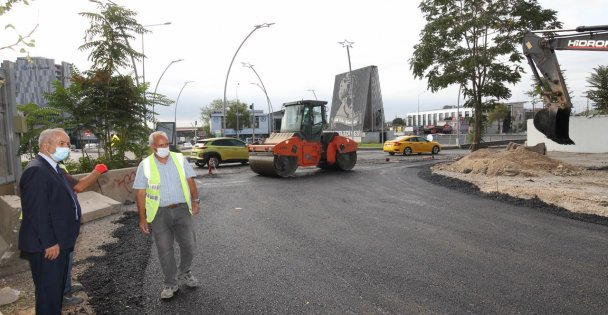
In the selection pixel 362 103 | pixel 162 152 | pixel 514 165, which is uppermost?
pixel 362 103

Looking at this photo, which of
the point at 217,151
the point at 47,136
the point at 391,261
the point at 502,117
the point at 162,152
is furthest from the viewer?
the point at 502,117

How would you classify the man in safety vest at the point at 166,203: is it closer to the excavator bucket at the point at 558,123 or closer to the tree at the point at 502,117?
the excavator bucket at the point at 558,123

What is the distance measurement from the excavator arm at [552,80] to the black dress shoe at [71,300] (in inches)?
535

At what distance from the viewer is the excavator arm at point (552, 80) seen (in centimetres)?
1366

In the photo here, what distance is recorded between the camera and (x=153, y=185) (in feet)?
15.2

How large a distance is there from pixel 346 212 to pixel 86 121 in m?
6.96

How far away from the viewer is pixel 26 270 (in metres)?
5.64

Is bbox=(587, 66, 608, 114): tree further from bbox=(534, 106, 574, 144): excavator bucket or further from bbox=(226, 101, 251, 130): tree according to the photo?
bbox=(226, 101, 251, 130): tree

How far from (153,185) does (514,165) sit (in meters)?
14.7

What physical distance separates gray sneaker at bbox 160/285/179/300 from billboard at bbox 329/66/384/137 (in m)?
52.7

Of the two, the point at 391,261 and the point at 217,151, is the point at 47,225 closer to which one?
the point at 391,261

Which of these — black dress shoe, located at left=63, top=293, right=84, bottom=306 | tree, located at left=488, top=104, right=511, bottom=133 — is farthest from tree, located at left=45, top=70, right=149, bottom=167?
tree, located at left=488, top=104, right=511, bottom=133

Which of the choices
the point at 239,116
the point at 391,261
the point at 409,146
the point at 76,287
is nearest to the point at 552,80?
the point at 391,261

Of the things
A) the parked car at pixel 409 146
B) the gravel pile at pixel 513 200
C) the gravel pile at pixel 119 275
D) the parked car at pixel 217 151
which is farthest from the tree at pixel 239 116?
the gravel pile at pixel 119 275
